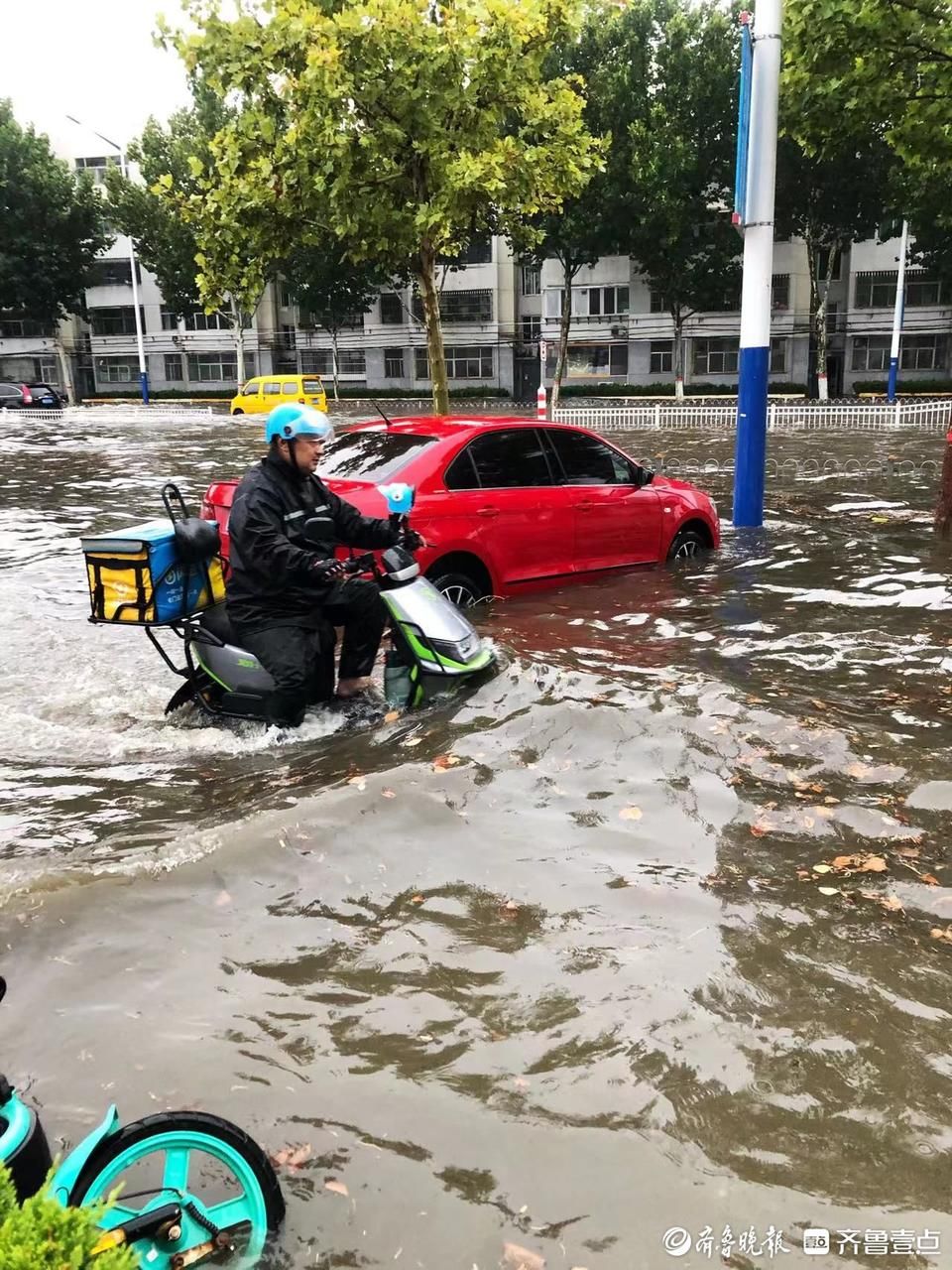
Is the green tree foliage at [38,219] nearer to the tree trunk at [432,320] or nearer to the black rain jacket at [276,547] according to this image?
the tree trunk at [432,320]

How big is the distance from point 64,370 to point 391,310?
19.4m

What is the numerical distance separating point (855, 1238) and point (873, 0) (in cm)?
1252

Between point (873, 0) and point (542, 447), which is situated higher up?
point (873, 0)

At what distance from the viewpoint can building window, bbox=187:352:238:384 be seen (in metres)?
59.9

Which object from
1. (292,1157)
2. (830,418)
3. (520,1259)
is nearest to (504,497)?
(292,1157)

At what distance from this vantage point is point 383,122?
1327 cm

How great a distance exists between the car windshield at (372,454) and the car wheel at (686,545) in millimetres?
2849

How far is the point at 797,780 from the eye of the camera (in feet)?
15.4

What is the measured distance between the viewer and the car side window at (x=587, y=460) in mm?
8273

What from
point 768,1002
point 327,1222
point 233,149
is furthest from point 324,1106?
point 233,149

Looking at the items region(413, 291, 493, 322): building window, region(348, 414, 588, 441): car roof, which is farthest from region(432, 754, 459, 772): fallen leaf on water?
region(413, 291, 493, 322): building window

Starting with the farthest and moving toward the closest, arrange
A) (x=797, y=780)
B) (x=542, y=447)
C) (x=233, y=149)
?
(x=233, y=149), (x=542, y=447), (x=797, y=780)

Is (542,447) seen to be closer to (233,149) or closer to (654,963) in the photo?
(654,963)

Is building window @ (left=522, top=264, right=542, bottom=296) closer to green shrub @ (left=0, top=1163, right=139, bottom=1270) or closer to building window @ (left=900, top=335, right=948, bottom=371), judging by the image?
building window @ (left=900, top=335, right=948, bottom=371)
